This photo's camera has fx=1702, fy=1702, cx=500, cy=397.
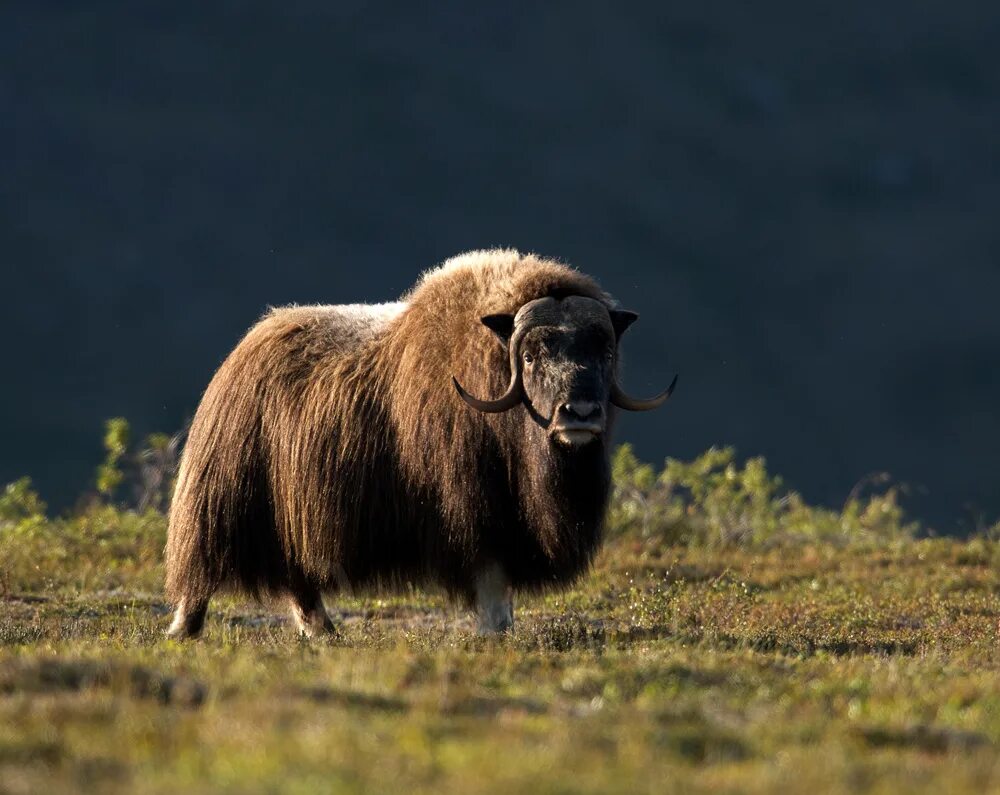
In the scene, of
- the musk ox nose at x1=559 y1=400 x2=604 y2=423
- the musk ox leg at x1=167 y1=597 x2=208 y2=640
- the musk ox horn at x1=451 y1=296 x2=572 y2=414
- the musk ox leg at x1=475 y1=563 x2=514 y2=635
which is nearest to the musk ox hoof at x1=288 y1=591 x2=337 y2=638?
the musk ox leg at x1=167 y1=597 x2=208 y2=640

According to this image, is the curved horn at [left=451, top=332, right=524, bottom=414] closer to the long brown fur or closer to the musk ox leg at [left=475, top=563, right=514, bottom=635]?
the long brown fur

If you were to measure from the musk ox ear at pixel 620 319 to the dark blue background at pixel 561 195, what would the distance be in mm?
31569

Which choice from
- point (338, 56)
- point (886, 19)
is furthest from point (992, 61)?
point (338, 56)

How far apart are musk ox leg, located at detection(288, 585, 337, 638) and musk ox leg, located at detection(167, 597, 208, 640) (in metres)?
0.37

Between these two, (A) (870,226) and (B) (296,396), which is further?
(A) (870,226)

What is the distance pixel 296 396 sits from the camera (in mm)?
6883

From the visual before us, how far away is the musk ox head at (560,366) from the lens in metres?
6.05

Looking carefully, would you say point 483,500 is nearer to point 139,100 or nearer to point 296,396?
point 296,396

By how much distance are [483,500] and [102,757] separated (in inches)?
121

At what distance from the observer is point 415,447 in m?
6.47

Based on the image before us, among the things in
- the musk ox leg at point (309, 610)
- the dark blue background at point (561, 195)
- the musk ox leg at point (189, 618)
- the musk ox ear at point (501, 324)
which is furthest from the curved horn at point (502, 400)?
the dark blue background at point (561, 195)

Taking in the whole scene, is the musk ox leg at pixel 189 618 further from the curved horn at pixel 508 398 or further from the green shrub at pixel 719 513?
the green shrub at pixel 719 513

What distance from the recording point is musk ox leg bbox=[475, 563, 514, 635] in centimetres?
635

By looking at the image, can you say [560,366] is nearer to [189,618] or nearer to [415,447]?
[415,447]
